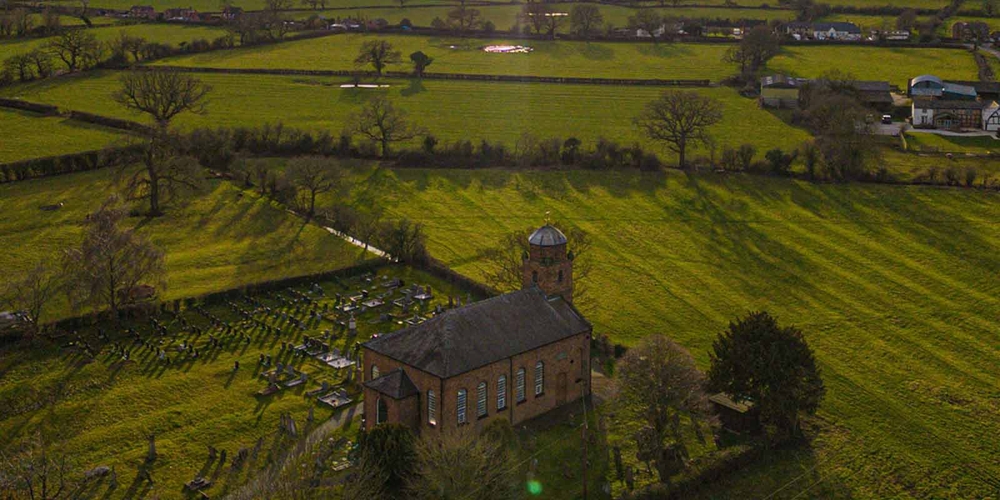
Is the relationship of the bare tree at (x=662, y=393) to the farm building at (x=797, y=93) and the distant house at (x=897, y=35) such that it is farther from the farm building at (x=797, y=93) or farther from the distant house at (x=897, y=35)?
the distant house at (x=897, y=35)

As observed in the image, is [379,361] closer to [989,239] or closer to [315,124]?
[989,239]

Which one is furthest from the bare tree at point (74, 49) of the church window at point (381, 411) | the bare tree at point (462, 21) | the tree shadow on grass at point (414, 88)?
the church window at point (381, 411)

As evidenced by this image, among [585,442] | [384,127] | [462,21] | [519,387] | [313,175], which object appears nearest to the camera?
[585,442]

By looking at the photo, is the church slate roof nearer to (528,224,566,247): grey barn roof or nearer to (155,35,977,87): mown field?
(528,224,566,247): grey barn roof

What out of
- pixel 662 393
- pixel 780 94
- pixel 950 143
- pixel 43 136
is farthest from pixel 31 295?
pixel 780 94

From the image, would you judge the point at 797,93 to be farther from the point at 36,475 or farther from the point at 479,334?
the point at 36,475
